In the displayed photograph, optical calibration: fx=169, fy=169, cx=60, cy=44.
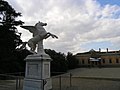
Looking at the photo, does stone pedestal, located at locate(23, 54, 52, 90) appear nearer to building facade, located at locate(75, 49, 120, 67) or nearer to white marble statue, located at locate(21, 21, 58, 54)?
white marble statue, located at locate(21, 21, 58, 54)

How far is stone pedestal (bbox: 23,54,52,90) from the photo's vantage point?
21.1 ft

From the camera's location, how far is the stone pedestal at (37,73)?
6.43m

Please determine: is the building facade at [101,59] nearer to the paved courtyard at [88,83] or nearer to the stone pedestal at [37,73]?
the paved courtyard at [88,83]

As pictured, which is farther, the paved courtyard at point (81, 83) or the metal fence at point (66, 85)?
the paved courtyard at point (81, 83)

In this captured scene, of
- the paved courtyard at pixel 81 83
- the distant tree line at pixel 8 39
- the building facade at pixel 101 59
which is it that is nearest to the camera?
the paved courtyard at pixel 81 83

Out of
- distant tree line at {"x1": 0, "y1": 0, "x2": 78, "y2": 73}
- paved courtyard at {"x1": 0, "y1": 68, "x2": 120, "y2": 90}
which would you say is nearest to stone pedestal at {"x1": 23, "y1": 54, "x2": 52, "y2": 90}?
paved courtyard at {"x1": 0, "y1": 68, "x2": 120, "y2": 90}

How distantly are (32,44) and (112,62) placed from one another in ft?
150

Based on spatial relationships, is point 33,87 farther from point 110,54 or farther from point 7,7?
point 110,54

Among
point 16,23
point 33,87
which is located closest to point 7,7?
point 16,23

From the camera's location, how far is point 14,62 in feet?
59.5

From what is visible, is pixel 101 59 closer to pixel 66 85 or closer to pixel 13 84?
pixel 66 85

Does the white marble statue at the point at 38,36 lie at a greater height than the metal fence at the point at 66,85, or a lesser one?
greater

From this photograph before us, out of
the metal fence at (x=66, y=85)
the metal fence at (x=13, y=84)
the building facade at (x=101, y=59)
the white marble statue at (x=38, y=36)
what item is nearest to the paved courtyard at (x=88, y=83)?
the metal fence at (x=66, y=85)

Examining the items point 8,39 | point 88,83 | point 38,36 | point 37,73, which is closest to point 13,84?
point 37,73
